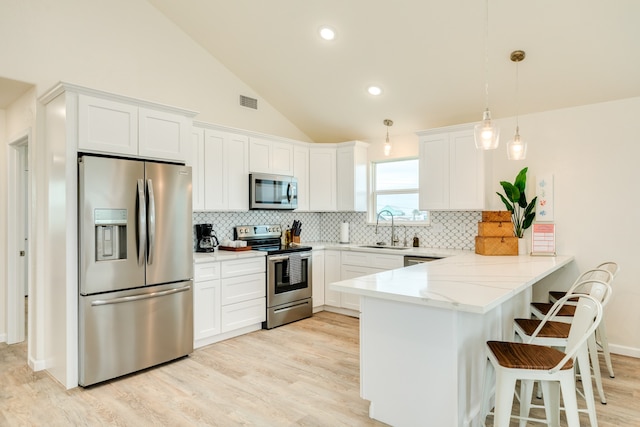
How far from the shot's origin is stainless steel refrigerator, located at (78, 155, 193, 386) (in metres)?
3.01

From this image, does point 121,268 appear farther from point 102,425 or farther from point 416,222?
point 416,222

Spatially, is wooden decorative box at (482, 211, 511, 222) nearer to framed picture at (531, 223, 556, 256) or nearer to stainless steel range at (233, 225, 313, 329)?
framed picture at (531, 223, 556, 256)

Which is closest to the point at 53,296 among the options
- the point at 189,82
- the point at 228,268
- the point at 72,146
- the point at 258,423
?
the point at 72,146

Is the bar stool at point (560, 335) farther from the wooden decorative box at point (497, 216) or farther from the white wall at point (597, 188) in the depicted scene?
the white wall at point (597, 188)

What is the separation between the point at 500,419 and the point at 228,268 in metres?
2.94

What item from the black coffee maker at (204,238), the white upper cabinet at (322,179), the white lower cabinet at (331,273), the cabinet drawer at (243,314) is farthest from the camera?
the white upper cabinet at (322,179)

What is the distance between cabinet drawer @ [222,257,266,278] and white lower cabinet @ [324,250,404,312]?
1136 mm

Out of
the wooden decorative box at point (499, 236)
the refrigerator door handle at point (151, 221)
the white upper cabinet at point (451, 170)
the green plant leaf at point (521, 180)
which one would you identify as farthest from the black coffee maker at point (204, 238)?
the green plant leaf at point (521, 180)

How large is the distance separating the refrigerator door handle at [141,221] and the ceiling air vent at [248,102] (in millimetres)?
2283

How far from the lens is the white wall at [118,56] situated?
11.1 ft

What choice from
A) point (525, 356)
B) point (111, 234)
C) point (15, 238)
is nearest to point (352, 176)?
point (111, 234)

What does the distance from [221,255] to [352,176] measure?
2203 millimetres

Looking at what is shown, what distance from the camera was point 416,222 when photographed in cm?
521

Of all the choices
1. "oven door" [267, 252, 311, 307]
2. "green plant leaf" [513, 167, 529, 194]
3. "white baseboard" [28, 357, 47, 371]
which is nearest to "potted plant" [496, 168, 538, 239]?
"green plant leaf" [513, 167, 529, 194]
